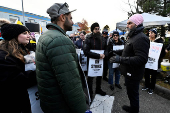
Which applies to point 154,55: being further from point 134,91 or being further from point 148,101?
point 134,91

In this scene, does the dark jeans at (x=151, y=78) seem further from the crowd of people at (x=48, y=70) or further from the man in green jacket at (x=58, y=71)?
the man in green jacket at (x=58, y=71)

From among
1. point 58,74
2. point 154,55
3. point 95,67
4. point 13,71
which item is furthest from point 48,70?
point 154,55

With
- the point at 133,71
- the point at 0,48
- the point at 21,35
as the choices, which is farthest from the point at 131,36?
the point at 0,48

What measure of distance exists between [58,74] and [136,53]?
1.40 metres

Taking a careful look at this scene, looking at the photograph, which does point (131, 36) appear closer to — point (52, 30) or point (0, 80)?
point (52, 30)

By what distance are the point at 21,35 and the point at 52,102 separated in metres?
0.95

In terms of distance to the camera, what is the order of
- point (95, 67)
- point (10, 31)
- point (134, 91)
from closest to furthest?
point (10, 31) < point (134, 91) < point (95, 67)

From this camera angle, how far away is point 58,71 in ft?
3.19

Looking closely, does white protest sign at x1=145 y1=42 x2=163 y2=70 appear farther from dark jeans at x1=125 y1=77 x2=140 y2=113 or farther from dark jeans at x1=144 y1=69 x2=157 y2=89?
dark jeans at x1=125 y1=77 x2=140 y2=113

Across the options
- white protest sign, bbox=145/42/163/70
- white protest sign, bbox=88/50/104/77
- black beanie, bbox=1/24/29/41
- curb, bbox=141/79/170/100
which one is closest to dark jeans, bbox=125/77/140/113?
white protest sign, bbox=88/50/104/77

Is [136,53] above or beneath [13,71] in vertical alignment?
above

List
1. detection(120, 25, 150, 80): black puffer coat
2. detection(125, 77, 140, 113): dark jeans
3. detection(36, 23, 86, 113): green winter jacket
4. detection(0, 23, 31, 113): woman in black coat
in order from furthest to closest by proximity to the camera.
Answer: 1. detection(125, 77, 140, 113): dark jeans
2. detection(120, 25, 150, 80): black puffer coat
3. detection(0, 23, 31, 113): woman in black coat
4. detection(36, 23, 86, 113): green winter jacket

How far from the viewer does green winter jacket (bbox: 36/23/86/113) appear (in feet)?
3.19

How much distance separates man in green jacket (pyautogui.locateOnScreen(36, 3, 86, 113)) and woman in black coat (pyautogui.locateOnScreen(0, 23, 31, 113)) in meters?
0.31
